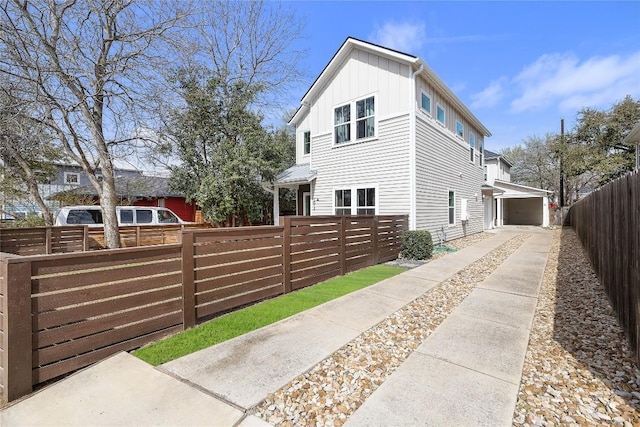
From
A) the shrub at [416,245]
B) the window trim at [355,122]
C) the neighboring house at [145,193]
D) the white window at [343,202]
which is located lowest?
the shrub at [416,245]

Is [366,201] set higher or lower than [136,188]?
lower

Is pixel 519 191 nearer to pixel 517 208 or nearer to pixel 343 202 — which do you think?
pixel 517 208

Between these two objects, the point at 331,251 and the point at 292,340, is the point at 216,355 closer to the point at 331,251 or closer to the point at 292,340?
the point at 292,340

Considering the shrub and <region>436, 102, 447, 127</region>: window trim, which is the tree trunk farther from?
<region>436, 102, 447, 127</region>: window trim

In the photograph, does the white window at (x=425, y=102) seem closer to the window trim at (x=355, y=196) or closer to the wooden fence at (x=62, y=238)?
the window trim at (x=355, y=196)

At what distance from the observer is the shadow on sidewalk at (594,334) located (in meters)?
2.87

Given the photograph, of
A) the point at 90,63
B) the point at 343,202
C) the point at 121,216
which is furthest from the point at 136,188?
the point at 343,202

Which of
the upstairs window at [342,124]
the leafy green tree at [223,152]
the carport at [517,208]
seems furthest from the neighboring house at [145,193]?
the carport at [517,208]

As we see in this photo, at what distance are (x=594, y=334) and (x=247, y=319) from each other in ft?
15.3

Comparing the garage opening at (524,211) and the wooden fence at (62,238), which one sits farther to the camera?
the garage opening at (524,211)

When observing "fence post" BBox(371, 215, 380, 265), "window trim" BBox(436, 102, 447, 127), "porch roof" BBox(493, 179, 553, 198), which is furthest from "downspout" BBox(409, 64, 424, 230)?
"porch roof" BBox(493, 179, 553, 198)

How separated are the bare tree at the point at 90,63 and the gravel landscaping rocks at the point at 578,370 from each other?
9.49 meters

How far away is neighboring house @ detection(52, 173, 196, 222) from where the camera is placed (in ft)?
59.0

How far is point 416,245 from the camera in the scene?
9.18 m
